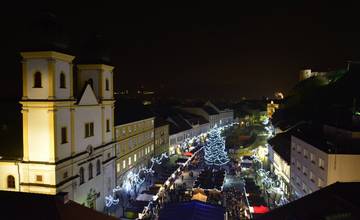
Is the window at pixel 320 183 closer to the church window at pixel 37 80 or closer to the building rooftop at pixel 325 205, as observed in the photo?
the building rooftop at pixel 325 205

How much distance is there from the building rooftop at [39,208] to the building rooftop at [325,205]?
983cm

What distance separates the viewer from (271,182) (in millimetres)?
41625

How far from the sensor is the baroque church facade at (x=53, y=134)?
25.1m

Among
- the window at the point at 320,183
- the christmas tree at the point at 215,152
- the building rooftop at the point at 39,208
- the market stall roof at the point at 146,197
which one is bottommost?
the market stall roof at the point at 146,197

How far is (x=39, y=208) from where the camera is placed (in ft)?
53.7

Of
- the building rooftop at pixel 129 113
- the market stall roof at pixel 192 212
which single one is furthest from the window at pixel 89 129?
the market stall roof at pixel 192 212

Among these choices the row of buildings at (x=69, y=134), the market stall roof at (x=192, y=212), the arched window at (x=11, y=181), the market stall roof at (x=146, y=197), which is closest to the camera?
the market stall roof at (x=192, y=212)

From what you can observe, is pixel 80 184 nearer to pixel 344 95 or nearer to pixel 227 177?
pixel 227 177

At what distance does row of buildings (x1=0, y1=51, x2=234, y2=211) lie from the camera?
2520 centimetres

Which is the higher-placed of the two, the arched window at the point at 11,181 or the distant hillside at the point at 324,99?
the distant hillside at the point at 324,99

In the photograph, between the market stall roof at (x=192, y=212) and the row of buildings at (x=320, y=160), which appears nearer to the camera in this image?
the market stall roof at (x=192, y=212)

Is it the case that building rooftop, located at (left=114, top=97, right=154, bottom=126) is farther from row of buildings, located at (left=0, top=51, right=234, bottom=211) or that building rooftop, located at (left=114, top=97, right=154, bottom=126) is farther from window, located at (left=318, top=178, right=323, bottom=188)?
window, located at (left=318, top=178, right=323, bottom=188)

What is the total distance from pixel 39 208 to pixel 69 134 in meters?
12.0

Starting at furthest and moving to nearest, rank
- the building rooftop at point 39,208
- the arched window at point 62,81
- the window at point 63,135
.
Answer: the window at point 63,135
the arched window at point 62,81
the building rooftop at point 39,208
